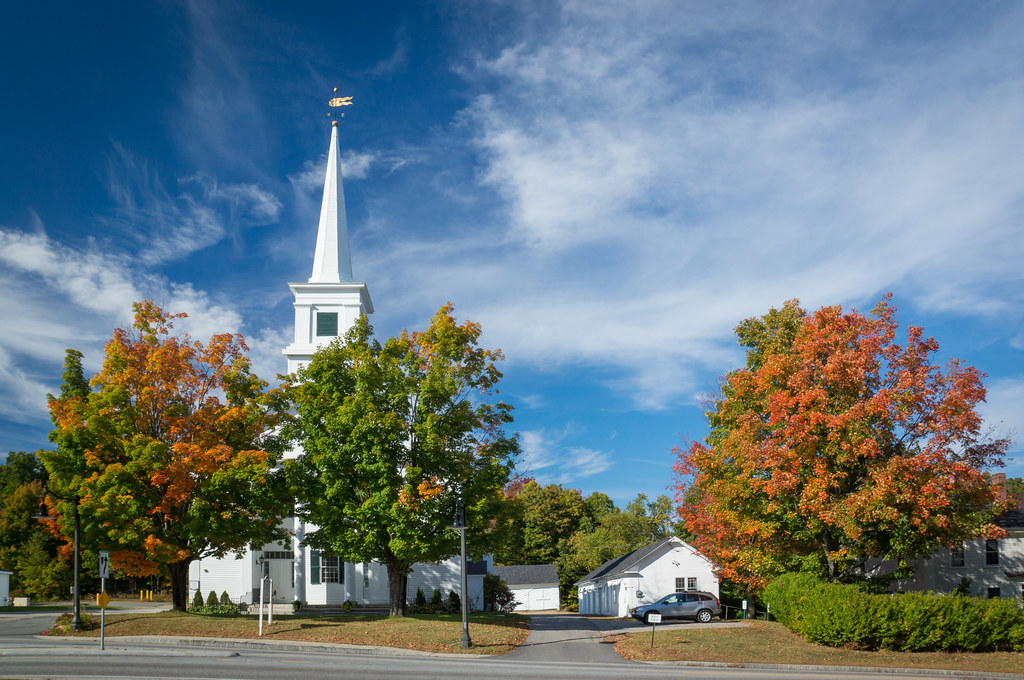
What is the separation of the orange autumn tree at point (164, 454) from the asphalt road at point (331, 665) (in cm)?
418

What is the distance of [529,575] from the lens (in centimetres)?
6900

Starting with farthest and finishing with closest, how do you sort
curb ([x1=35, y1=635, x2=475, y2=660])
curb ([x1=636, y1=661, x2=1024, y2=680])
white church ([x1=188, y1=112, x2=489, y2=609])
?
white church ([x1=188, y1=112, x2=489, y2=609])
curb ([x1=35, y1=635, x2=475, y2=660])
curb ([x1=636, y1=661, x2=1024, y2=680])

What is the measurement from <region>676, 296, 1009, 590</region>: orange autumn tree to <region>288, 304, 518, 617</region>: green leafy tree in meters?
9.00

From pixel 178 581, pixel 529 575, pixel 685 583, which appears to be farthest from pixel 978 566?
pixel 529 575

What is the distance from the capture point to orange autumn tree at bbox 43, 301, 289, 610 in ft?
86.4

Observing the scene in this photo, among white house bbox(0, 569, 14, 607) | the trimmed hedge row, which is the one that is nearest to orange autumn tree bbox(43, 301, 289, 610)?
the trimmed hedge row

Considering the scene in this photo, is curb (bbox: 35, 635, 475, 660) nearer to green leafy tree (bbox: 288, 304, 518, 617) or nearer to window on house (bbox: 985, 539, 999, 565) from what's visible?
green leafy tree (bbox: 288, 304, 518, 617)

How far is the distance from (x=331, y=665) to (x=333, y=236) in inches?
1095

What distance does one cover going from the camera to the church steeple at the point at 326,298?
40938 mm

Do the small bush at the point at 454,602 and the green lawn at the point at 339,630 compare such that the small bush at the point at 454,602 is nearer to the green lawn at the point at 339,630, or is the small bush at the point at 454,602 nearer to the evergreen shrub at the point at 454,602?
the evergreen shrub at the point at 454,602

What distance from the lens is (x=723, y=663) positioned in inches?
845

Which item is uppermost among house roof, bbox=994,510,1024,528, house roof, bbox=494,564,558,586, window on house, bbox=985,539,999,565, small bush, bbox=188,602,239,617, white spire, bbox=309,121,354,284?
white spire, bbox=309,121,354,284

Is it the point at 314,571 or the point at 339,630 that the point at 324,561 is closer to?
the point at 314,571

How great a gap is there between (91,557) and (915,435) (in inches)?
1205
